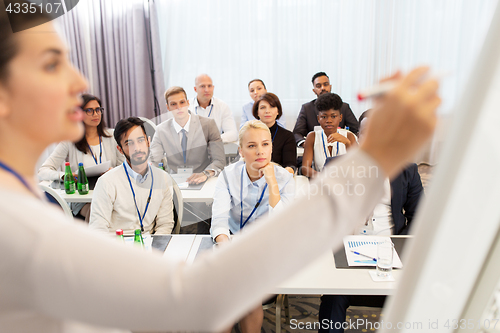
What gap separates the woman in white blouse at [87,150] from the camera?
2.92 metres

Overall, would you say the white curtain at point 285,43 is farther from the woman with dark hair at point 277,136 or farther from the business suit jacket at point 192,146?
the business suit jacket at point 192,146

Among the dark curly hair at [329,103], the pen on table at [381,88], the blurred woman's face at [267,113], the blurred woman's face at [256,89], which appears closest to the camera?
the pen on table at [381,88]

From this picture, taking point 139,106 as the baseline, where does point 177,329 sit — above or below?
above

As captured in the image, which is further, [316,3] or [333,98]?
[316,3]

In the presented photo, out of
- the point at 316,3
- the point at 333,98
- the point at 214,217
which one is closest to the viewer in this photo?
the point at 214,217

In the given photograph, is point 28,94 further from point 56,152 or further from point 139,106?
point 139,106

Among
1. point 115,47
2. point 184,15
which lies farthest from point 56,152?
point 184,15

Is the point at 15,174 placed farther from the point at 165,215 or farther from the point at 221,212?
the point at 165,215

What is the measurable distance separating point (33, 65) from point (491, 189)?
0.37 meters

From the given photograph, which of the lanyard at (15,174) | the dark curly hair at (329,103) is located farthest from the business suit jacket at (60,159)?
the lanyard at (15,174)

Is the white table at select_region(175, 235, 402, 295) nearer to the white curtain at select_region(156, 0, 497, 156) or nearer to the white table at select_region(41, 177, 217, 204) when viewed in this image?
the white table at select_region(41, 177, 217, 204)

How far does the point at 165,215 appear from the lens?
234 cm

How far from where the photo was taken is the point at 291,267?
28cm

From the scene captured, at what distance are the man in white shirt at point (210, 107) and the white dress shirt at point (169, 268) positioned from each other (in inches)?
158
